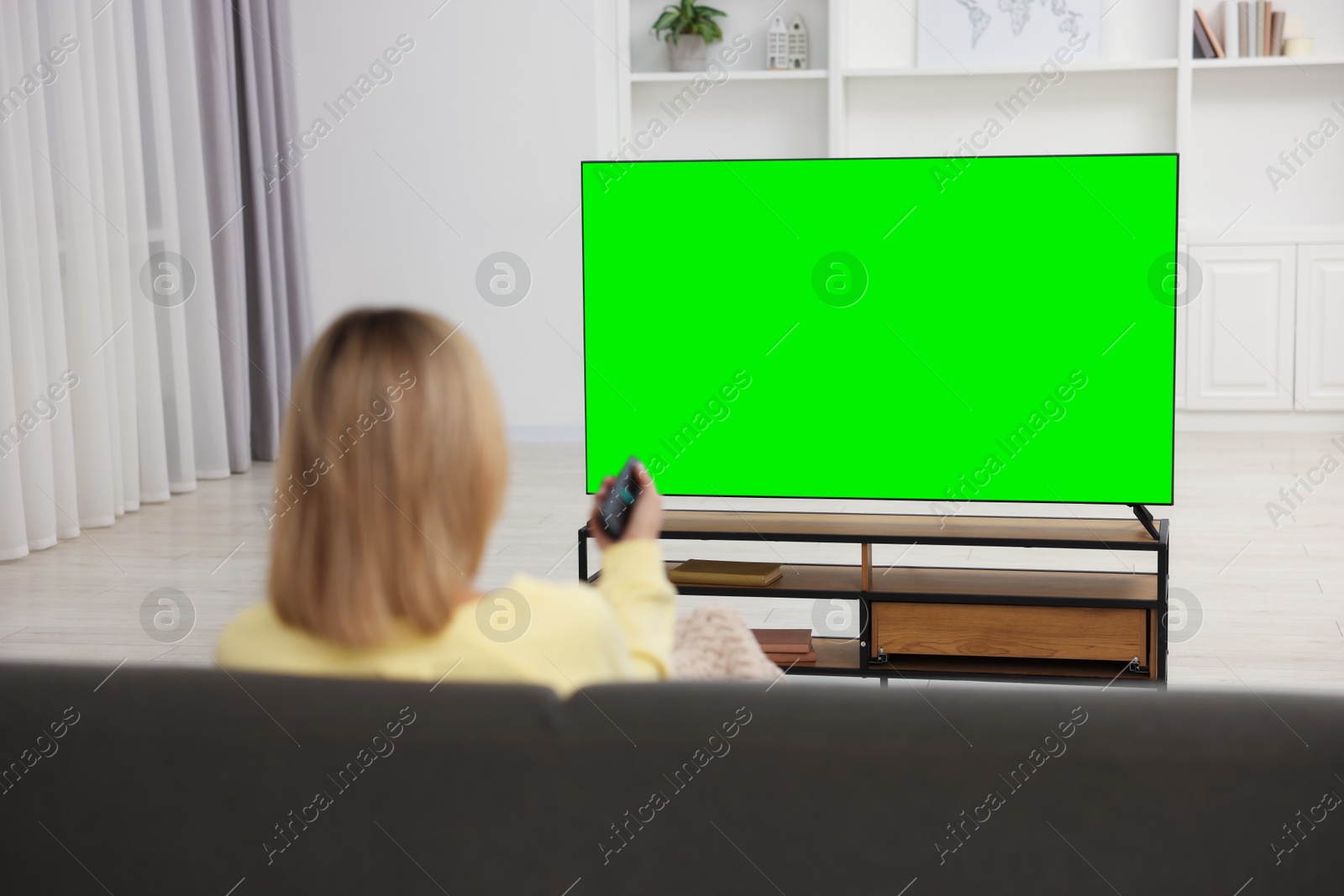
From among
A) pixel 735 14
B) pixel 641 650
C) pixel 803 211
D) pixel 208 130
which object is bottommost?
pixel 641 650

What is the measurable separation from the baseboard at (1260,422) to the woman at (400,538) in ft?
16.3

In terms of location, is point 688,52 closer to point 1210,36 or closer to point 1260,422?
point 1210,36

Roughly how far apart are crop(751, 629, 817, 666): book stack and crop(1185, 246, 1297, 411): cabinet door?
12.1 feet

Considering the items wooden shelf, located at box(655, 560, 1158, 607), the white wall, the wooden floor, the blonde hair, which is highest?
the white wall

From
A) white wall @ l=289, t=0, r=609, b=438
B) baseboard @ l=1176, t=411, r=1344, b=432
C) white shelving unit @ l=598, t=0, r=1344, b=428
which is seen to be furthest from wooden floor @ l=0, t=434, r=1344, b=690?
white wall @ l=289, t=0, r=609, b=438

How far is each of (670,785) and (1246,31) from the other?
5518mm

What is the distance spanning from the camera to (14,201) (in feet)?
11.1

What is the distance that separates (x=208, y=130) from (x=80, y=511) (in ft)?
5.34

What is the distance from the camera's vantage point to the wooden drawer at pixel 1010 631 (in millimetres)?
2084

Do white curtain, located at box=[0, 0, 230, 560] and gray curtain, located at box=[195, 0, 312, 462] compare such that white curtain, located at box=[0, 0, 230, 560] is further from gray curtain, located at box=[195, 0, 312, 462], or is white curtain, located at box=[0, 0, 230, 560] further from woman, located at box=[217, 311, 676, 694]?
woman, located at box=[217, 311, 676, 694]

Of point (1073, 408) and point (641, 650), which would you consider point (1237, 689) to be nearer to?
point (641, 650)

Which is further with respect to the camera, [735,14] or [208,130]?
[735,14]

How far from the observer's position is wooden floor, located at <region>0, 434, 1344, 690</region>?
2559 mm

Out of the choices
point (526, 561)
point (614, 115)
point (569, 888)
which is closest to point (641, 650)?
point (569, 888)
